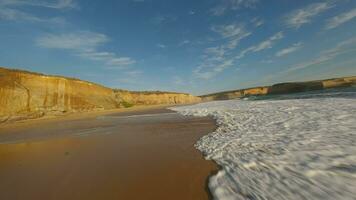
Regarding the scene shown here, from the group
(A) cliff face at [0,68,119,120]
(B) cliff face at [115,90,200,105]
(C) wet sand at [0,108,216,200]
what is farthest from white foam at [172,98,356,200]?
(B) cliff face at [115,90,200,105]

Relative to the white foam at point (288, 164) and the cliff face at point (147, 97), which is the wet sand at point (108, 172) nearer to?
the white foam at point (288, 164)

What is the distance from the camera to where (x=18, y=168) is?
500 centimetres

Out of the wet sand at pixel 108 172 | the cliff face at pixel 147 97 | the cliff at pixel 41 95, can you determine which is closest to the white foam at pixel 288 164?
the wet sand at pixel 108 172

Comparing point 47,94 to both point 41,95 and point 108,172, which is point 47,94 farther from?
point 108,172

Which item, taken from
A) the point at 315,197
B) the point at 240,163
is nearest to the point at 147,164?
the point at 240,163

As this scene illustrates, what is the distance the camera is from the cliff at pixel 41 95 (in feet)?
Answer: 78.8

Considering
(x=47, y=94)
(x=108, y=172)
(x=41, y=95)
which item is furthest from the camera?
(x=47, y=94)

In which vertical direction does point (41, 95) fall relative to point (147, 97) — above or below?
below

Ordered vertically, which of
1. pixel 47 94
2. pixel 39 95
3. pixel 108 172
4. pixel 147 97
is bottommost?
pixel 108 172

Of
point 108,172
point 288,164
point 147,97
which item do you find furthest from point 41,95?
point 147,97

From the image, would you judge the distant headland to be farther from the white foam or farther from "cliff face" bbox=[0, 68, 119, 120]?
the white foam

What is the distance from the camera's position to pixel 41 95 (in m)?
27.9

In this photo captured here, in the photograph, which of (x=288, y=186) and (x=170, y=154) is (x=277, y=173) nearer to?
(x=288, y=186)

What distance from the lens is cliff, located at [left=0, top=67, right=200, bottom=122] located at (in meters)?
24.0
